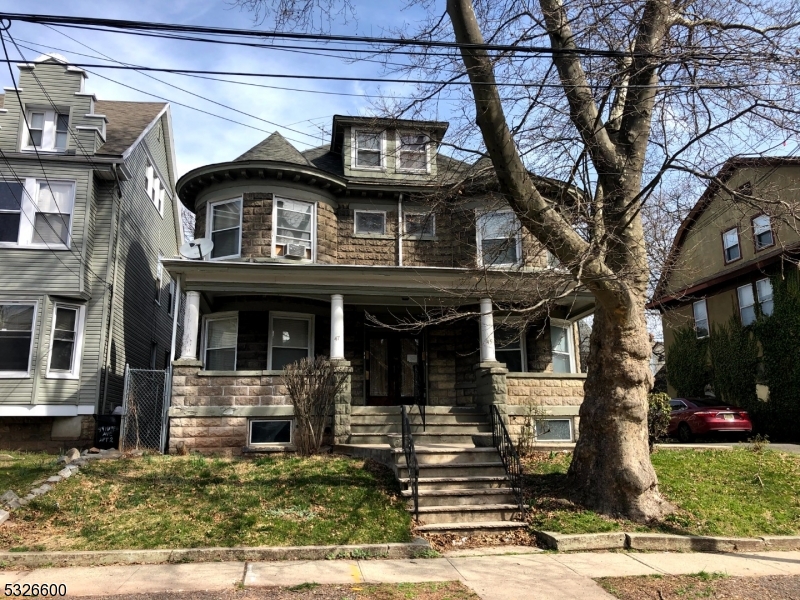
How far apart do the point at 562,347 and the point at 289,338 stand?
22.3ft

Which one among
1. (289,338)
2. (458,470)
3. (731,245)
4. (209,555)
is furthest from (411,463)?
(731,245)

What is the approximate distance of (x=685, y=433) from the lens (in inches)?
693

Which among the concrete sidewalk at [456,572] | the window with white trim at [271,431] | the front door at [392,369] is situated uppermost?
the front door at [392,369]

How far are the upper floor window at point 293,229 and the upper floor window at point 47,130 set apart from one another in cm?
567

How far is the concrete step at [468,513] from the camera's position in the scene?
316 inches

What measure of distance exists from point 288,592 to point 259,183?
35.8 feet

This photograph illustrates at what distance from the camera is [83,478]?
29.8ft

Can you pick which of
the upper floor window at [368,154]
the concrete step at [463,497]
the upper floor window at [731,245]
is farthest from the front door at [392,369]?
the upper floor window at [731,245]

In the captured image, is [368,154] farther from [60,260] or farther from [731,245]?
[731,245]

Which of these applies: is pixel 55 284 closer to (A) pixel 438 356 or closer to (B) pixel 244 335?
(B) pixel 244 335

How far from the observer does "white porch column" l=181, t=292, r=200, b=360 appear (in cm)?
1229

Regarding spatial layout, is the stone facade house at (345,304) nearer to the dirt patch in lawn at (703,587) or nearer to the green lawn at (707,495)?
the green lawn at (707,495)

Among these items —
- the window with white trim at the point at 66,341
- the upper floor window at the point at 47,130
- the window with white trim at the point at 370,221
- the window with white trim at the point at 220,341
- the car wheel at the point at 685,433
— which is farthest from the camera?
the car wheel at the point at 685,433

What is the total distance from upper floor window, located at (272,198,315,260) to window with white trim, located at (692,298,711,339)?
53.3 ft
